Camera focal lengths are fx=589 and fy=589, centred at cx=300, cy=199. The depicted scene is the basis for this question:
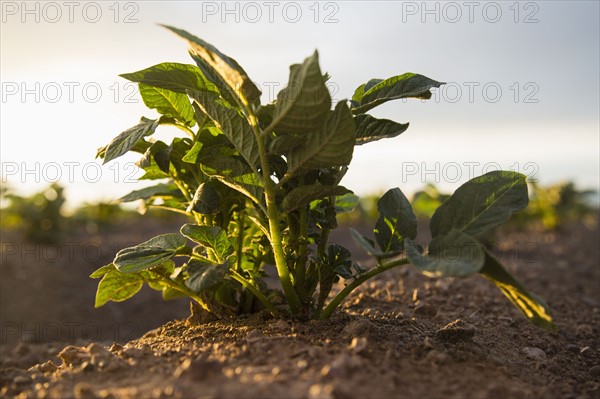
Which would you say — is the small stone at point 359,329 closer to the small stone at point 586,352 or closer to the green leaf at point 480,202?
the green leaf at point 480,202

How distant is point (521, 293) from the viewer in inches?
70.4

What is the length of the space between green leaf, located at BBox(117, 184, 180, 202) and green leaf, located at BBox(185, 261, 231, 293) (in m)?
0.66

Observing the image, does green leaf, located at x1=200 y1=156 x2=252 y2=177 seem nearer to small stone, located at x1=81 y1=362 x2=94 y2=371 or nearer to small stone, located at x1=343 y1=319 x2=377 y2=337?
small stone, located at x1=343 y1=319 x2=377 y2=337

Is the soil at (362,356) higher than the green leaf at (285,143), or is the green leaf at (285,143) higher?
the green leaf at (285,143)

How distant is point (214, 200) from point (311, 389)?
0.86m

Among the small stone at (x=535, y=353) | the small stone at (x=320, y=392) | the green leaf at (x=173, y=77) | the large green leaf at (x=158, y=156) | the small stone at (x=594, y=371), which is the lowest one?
the small stone at (x=594, y=371)

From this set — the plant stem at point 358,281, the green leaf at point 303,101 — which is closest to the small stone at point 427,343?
the plant stem at point 358,281

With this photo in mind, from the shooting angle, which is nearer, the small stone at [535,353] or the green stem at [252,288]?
the green stem at [252,288]

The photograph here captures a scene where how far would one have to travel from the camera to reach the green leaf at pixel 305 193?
187cm

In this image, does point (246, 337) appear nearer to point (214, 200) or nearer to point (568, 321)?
point (214, 200)

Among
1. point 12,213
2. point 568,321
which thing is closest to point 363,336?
point 568,321

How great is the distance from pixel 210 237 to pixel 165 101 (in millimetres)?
592

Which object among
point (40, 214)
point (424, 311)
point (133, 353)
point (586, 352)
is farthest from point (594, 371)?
point (40, 214)

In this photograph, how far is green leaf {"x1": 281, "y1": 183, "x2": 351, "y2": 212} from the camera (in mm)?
1873
